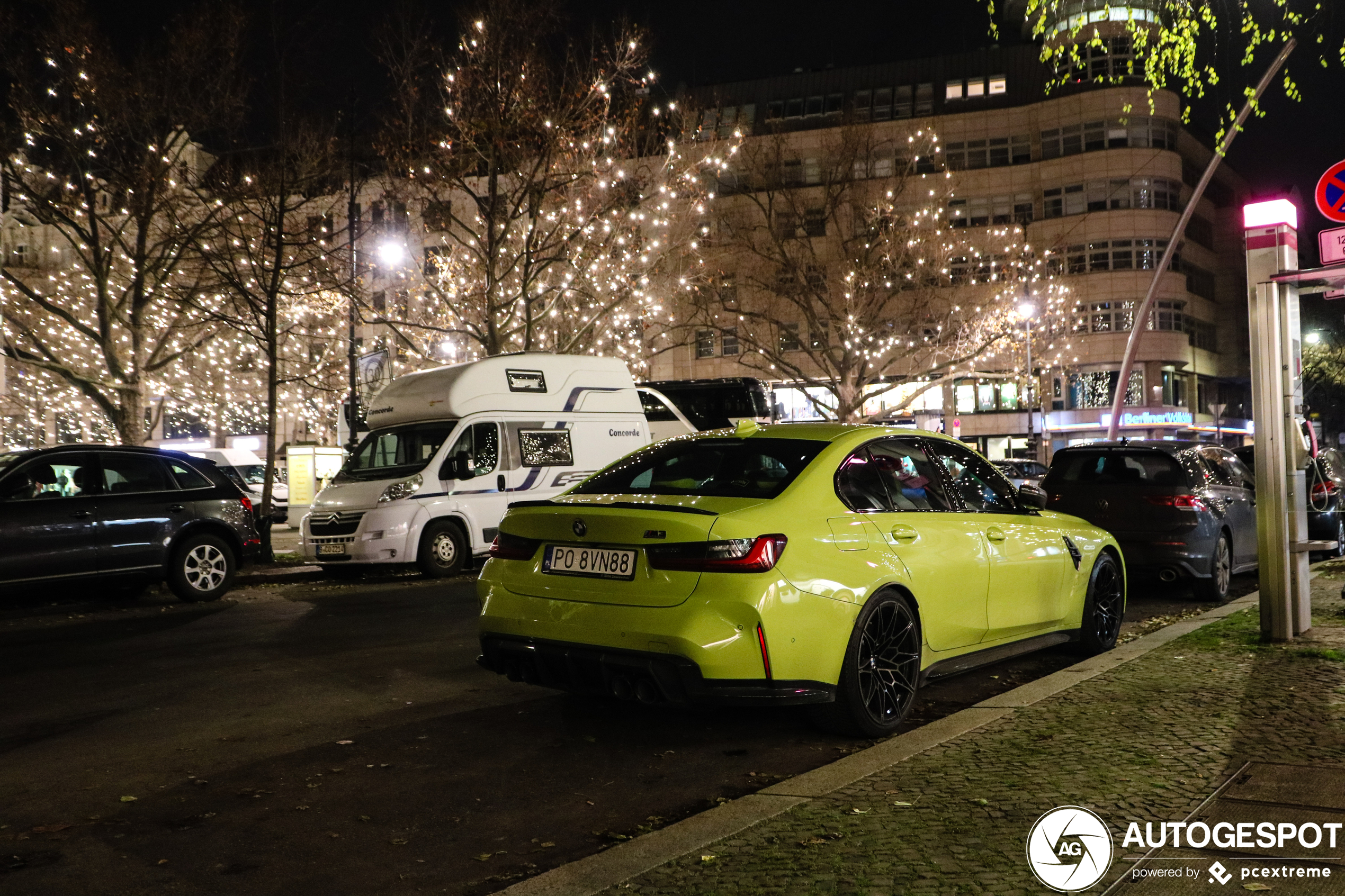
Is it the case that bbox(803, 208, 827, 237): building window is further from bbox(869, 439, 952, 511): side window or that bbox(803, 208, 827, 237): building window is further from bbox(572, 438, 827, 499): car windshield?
bbox(572, 438, 827, 499): car windshield

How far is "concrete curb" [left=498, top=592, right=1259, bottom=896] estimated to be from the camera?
139 inches

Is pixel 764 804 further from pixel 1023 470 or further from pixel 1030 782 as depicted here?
pixel 1023 470

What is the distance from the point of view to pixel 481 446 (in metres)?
15.1

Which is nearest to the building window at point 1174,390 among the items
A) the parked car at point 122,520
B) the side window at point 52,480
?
the parked car at point 122,520

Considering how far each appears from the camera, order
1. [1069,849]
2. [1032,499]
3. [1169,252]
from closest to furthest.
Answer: [1069,849]
[1032,499]
[1169,252]

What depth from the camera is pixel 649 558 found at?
5035mm

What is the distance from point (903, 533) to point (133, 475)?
9.22 metres

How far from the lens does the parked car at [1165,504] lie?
10.7m

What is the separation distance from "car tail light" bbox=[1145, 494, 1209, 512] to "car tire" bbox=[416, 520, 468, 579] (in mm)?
8621

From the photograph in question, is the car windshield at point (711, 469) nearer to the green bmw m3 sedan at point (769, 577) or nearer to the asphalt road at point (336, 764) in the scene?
the green bmw m3 sedan at point (769, 577)

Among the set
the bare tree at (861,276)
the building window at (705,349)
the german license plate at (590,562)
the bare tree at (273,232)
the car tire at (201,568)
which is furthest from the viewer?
the building window at (705,349)

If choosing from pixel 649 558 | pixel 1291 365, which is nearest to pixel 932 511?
pixel 649 558

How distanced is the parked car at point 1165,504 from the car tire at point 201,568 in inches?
350

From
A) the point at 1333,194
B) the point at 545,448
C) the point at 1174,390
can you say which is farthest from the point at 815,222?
the point at 1333,194
